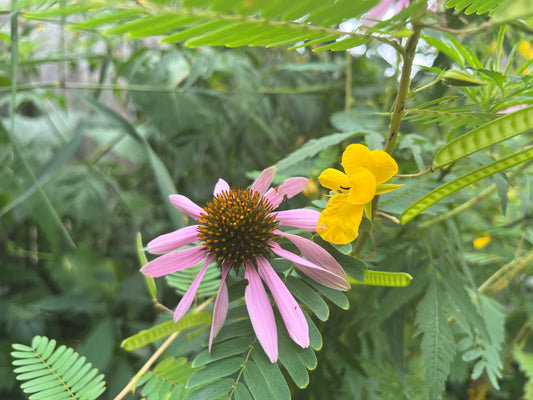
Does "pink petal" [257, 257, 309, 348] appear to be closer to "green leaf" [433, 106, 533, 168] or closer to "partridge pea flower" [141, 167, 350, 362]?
"partridge pea flower" [141, 167, 350, 362]

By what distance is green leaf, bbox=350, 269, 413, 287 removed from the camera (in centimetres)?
23

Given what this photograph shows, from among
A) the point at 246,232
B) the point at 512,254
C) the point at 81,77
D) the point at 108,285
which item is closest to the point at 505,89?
the point at 246,232

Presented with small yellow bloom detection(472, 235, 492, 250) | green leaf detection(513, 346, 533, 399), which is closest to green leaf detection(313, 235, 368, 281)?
green leaf detection(513, 346, 533, 399)

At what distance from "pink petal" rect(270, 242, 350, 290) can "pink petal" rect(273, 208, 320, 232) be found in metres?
0.02

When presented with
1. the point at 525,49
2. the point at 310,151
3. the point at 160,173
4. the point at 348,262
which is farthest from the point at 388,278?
the point at 525,49

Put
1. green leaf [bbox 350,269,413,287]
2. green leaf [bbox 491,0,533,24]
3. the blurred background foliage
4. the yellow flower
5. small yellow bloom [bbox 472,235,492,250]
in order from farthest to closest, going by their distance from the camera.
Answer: the yellow flower → small yellow bloom [bbox 472,235,492,250] → the blurred background foliage → green leaf [bbox 350,269,413,287] → green leaf [bbox 491,0,533,24]

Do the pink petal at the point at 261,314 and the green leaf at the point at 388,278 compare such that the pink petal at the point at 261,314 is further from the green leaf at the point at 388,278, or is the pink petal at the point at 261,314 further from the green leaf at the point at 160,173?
the green leaf at the point at 160,173

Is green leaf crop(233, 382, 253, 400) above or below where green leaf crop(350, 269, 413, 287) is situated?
below

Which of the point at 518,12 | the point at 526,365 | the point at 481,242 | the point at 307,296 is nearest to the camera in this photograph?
the point at 518,12

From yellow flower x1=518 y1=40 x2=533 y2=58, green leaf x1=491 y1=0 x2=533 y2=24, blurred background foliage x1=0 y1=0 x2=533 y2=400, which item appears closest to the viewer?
green leaf x1=491 y1=0 x2=533 y2=24

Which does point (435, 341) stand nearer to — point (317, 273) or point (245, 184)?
point (317, 273)

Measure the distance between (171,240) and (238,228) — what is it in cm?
4

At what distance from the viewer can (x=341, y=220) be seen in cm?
20

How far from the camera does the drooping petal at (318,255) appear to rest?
8.6 inches
